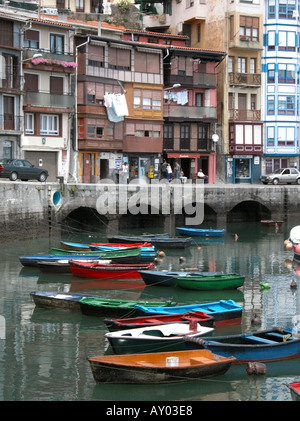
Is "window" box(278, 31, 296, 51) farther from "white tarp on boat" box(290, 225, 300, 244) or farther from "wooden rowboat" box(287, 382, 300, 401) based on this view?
"wooden rowboat" box(287, 382, 300, 401)

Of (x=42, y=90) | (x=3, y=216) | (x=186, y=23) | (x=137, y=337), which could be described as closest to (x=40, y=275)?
(x=3, y=216)

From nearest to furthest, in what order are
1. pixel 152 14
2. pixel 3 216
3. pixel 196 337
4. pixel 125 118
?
pixel 196 337 → pixel 3 216 → pixel 125 118 → pixel 152 14

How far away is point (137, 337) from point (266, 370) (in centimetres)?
399

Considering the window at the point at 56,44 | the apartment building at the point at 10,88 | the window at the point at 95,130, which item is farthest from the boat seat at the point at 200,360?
the window at the point at 56,44

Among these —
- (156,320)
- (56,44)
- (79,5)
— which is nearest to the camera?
(156,320)

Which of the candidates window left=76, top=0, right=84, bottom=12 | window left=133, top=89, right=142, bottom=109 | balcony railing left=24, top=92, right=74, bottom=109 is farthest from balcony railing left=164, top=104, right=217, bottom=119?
window left=76, top=0, right=84, bottom=12

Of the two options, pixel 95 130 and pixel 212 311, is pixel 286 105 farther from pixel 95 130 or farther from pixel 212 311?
pixel 212 311

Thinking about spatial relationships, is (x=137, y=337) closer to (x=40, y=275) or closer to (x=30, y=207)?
(x=40, y=275)

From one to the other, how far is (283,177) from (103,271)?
37.4 meters

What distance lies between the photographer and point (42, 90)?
61094 mm

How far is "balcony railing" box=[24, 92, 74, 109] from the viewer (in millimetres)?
59312

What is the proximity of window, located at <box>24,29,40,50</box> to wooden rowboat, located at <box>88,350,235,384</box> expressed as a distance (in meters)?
45.9

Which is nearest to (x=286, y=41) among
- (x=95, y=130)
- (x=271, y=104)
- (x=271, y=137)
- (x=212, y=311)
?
(x=271, y=104)

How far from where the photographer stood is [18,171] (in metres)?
50.8
